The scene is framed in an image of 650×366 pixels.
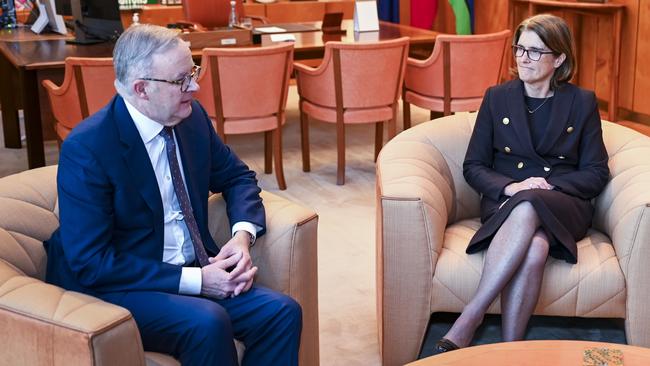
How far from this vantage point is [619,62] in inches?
281

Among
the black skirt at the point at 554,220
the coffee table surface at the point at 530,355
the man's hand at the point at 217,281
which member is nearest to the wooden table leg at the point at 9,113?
the black skirt at the point at 554,220

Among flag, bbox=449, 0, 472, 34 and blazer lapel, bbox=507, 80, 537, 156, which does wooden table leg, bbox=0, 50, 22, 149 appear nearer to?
flag, bbox=449, 0, 472, 34

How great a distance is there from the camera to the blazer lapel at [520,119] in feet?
11.5

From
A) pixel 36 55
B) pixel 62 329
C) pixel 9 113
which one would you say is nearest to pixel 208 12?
pixel 9 113

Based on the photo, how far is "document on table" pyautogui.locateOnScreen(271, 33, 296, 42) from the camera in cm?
644

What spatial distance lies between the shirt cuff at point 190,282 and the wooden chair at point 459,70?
3.49 metres

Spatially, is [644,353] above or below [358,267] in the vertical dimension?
above

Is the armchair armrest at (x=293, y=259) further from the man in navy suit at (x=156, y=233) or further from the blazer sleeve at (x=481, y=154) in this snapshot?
the blazer sleeve at (x=481, y=154)

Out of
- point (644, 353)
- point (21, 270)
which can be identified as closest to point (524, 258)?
point (644, 353)

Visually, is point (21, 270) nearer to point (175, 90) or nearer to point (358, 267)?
point (175, 90)

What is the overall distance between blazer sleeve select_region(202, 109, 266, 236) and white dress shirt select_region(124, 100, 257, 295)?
0.09m

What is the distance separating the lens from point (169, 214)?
277cm

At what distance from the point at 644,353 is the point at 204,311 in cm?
114

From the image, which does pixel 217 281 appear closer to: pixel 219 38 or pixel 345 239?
pixel 345 239
